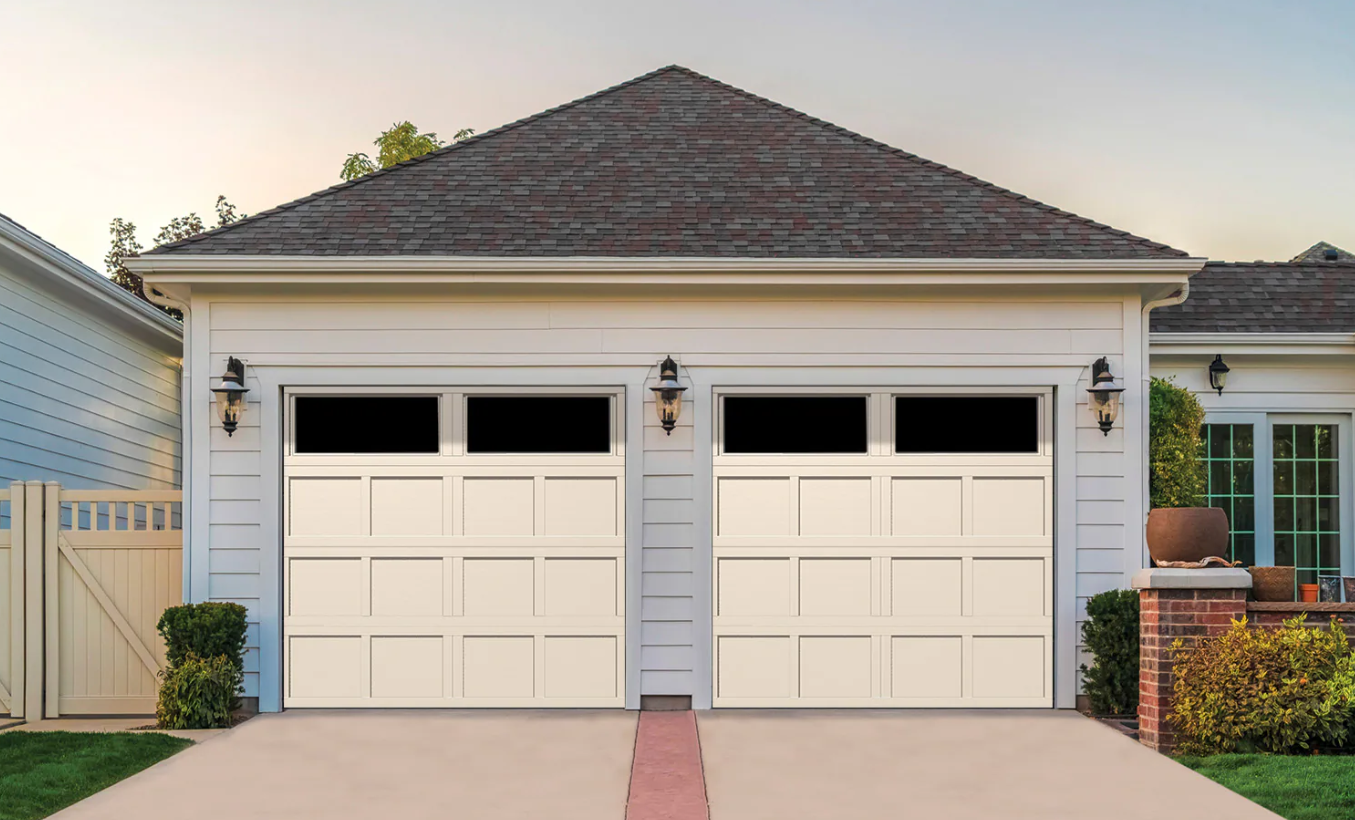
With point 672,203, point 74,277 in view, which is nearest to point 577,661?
point 672,203

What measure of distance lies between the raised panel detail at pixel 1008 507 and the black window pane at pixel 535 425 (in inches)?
117

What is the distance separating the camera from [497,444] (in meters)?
9.43

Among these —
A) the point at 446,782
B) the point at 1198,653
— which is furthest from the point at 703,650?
the point at 1198,653

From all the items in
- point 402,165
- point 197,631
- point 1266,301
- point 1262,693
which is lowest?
point 1262,693

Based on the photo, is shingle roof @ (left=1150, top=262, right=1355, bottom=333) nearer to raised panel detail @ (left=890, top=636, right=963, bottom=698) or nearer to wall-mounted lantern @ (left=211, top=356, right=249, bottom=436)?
raised panel detail @ (left=890, top=636, right=963, bottom=698)

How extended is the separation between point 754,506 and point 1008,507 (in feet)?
6.53

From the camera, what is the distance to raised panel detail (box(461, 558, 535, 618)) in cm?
930

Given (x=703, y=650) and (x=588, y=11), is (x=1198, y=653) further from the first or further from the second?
(x=588, y=11)

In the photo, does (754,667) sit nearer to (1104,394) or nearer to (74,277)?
(1104,394)

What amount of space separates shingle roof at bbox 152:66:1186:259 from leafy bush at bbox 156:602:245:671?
108 inches

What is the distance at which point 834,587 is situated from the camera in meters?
9.33

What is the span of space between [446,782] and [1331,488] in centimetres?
891

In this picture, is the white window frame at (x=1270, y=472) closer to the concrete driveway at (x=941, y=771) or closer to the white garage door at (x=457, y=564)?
the concrete driveway at (x=941, y=771)

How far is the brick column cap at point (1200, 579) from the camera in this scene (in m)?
7.80
